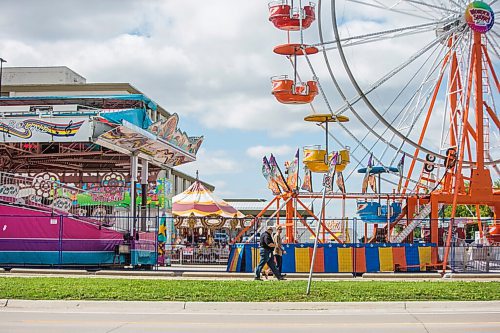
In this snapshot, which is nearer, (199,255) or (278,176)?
(278,176)

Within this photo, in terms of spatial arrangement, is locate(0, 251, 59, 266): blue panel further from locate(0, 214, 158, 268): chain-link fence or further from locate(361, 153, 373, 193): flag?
locate(361, 153, 373, 193): flag

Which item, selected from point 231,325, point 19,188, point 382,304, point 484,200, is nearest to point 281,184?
point 484,200

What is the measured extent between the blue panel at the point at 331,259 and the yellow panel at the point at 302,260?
0.62 m

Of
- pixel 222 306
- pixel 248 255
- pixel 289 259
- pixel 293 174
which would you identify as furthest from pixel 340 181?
pixel 222 306

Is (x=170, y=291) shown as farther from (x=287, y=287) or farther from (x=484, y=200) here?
(x=484, y=200)

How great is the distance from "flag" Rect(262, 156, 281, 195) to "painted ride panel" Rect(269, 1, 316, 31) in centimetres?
585

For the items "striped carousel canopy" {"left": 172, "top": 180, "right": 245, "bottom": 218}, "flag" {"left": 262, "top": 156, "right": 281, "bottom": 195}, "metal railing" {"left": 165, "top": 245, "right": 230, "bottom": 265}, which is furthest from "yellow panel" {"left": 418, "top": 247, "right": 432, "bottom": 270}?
"striped carousel canopy" {"left": 172, "top": 180, "right": 245, "bottom": 218}

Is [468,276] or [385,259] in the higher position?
[385,259]

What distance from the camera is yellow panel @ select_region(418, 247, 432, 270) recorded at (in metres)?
27.4

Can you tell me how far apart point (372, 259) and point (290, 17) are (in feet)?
32.8

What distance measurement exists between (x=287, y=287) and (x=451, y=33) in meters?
16.0

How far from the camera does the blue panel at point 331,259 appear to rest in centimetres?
2588

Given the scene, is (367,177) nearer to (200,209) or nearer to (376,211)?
(376,211)

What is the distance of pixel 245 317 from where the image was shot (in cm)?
1398
